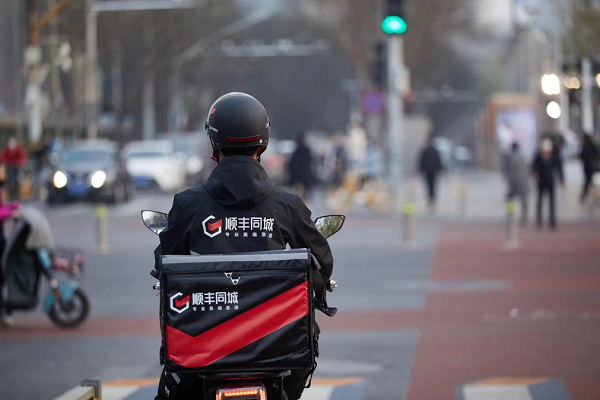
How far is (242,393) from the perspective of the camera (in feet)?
13.0

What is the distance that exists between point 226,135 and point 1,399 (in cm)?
407

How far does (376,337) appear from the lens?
406 inches

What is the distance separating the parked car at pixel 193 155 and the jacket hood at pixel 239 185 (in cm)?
3725

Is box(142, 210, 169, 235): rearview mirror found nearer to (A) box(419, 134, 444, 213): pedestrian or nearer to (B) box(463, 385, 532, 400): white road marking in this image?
(B) box(463, 385, 532, 400): white road marking

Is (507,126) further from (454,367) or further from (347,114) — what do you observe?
(347,114)

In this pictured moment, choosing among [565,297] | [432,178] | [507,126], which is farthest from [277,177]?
[565,297]

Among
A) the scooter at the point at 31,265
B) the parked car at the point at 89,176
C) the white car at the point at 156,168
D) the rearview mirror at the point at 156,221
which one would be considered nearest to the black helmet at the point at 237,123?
the rearview mirror at the point at 156,221

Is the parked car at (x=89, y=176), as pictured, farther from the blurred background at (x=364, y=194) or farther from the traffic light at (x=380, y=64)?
the traffic light at (x=380, y=64)

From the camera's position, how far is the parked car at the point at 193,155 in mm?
42156

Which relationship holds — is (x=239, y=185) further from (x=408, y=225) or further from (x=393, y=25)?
(x=393, y=25)

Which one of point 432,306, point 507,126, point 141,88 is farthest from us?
point 141,88

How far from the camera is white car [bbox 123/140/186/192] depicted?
129 feet

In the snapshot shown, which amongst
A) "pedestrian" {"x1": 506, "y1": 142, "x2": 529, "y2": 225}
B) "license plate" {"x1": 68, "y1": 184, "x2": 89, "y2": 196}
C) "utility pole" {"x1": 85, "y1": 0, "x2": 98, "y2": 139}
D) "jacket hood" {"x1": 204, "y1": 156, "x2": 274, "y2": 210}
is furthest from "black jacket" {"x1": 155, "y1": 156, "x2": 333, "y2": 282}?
"utility pole" {"x1": 85, "y1": 0, "x2": 98, "y2": 139}

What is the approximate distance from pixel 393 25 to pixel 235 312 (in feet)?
57.8
